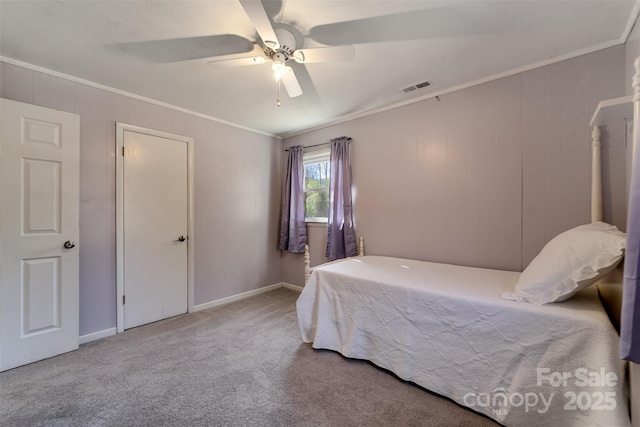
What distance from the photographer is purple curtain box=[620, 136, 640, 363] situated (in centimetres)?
91

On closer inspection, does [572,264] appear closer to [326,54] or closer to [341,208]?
[326,54]

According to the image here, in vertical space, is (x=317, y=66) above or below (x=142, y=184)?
above

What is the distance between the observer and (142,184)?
279cm

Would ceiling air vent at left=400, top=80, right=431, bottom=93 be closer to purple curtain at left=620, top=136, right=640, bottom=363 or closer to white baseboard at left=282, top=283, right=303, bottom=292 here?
purple curtain at left=620, top=136, right=640, bottom=363

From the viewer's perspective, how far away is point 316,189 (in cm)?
391

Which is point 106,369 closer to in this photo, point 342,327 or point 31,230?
point 31,230

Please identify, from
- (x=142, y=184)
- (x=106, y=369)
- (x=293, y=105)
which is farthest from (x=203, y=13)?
(x=106, y=369)

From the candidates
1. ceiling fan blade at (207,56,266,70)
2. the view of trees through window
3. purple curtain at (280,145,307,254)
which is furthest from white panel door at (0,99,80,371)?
the view of trees through window

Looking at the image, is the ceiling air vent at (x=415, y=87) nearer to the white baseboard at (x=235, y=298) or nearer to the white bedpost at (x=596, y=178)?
the white bedpost at (x=596, y=178)

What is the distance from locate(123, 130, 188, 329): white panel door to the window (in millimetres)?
1656

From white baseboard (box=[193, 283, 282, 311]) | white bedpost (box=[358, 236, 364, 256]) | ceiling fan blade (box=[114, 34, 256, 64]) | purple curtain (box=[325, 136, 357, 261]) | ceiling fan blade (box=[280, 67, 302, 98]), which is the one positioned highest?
ceiling fan blade (box=[114, 34, 256, 64])

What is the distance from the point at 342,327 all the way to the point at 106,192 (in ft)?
8.52

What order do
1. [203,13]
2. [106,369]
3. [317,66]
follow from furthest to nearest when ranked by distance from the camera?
[317,66], [106,369], [203,13]

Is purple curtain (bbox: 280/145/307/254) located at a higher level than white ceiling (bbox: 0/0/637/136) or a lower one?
lower
